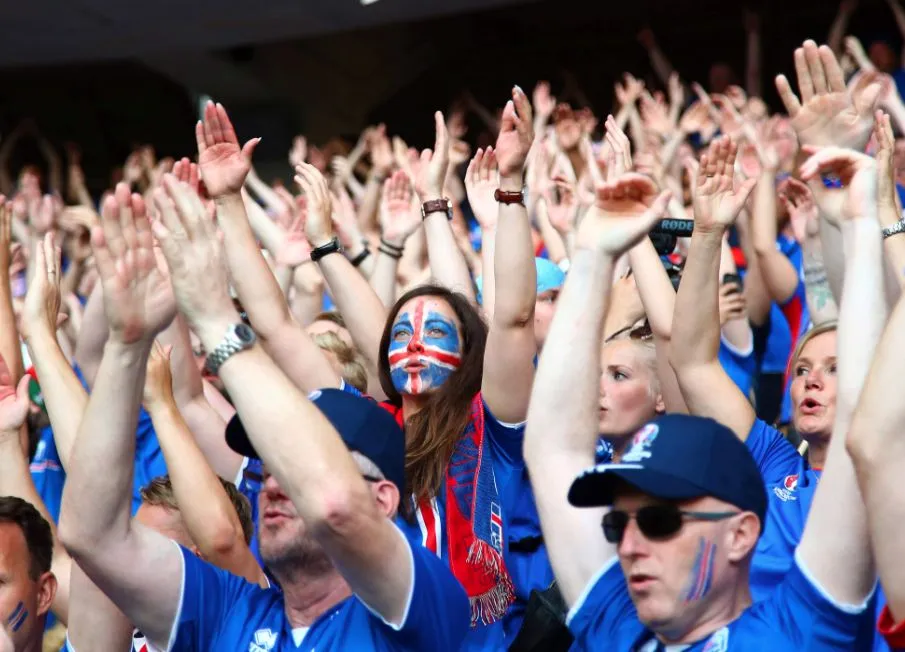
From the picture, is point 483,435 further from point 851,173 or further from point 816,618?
point 816,618

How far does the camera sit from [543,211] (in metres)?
6.03

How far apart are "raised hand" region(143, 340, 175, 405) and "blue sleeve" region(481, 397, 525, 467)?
81 centimetres

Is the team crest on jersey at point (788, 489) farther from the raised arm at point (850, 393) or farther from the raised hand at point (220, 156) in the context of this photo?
the raised hand at point (220, 156)

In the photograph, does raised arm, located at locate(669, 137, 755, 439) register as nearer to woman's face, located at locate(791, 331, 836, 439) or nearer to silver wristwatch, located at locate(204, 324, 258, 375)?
woman's face, located at locate(791, 331, 836, 439)

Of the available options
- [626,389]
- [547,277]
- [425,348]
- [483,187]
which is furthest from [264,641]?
[547,277]

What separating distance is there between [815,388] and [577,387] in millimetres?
1247

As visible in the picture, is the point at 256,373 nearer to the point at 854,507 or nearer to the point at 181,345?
the point at 854,507

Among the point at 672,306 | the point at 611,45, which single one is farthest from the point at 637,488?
the point at 611,45

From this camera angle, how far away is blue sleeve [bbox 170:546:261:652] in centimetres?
256

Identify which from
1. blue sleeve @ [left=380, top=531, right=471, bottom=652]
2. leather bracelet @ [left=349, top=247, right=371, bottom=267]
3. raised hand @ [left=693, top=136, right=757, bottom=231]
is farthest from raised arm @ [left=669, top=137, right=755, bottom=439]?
leather bracelet @ [left=349, top=247, right=371, bottom=267]

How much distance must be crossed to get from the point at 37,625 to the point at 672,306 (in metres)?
1.89

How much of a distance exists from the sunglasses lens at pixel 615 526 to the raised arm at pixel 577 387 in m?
0.23

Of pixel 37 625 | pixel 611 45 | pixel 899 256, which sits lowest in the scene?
pixel 37 625

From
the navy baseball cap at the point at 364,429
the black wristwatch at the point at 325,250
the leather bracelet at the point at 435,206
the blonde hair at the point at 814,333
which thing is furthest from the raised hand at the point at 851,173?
the black wristwatch at the point at 325,250
